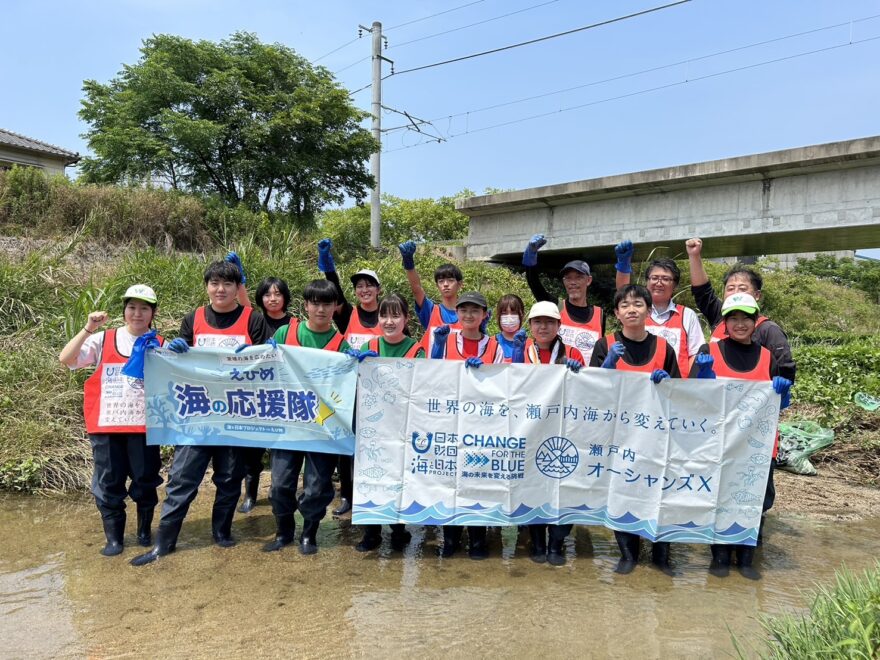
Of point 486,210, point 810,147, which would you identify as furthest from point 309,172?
point 810,147

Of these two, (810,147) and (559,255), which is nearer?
(810,147)

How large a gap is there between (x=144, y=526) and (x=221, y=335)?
1460 millimetres

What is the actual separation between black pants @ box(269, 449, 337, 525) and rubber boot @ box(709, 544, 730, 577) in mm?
2673

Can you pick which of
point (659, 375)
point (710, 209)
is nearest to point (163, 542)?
point (659, 375)

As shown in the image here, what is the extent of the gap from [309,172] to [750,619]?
14.1 m

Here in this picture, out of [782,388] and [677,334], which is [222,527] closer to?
[677,334]

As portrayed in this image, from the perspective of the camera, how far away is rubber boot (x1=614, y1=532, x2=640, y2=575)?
164 inches

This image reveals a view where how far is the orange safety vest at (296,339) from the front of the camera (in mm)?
4512

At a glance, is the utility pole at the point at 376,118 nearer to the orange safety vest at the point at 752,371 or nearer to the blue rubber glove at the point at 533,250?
the blue rubber glove at the point at 533,250

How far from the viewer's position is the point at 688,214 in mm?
15172

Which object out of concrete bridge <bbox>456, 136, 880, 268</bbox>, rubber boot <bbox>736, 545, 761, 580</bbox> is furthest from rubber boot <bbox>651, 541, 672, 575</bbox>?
concrete bridge <bbox>456, 136, 880, 268</bbox>

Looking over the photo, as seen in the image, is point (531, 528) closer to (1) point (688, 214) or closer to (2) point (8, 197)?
(2) point (8, 197)

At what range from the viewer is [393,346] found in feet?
14.9

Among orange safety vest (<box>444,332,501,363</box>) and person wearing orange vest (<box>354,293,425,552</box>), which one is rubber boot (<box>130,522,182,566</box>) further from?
orange safety vest (<box>444,332,501,363</box>)
